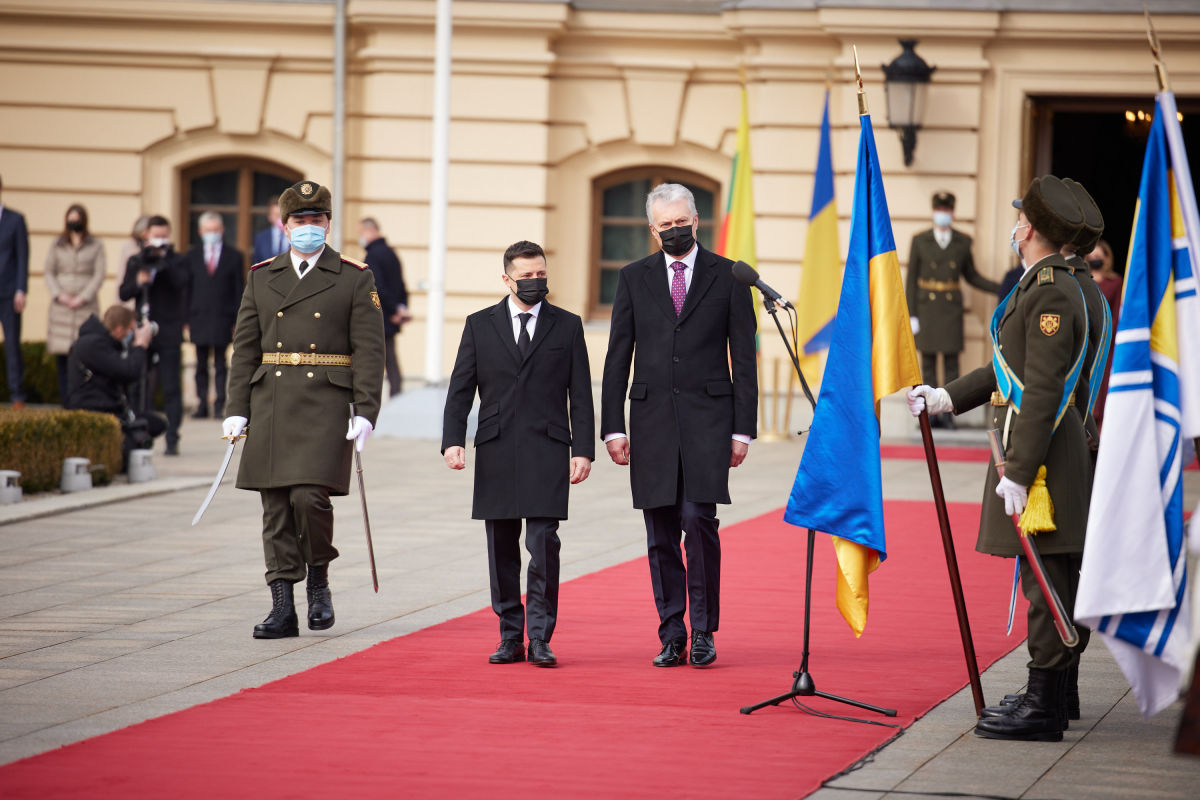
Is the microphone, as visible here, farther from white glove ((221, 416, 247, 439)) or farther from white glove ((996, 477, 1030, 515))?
white glove ((221, 416, 247, 439))

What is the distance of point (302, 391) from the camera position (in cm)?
699

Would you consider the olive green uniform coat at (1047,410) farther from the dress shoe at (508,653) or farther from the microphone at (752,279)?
the dress shoe at (508,653)

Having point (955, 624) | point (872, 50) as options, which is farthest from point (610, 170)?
point (955, 624)

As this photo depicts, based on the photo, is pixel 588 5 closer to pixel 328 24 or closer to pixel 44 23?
pixel 328 24

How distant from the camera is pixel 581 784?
475 centimetres

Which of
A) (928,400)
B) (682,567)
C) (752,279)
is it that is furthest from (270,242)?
(928,400)

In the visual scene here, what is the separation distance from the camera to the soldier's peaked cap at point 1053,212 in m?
5.52

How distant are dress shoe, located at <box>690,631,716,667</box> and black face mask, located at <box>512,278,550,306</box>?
1.37 m

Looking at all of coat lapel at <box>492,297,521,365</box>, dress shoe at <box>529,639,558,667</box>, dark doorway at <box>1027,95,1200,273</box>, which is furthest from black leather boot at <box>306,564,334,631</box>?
dark doorway at <box>1027,95,1200,273</box>

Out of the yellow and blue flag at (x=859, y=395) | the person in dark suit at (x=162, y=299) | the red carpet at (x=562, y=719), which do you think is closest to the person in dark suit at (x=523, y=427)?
the red carpet at (x=562, y=719)

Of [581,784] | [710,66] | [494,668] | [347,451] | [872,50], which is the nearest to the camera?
[581,784]

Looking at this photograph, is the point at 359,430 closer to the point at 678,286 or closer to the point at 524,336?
the point at 524,336

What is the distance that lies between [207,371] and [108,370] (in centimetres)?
462

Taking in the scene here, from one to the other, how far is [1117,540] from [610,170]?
12360 millimetres
